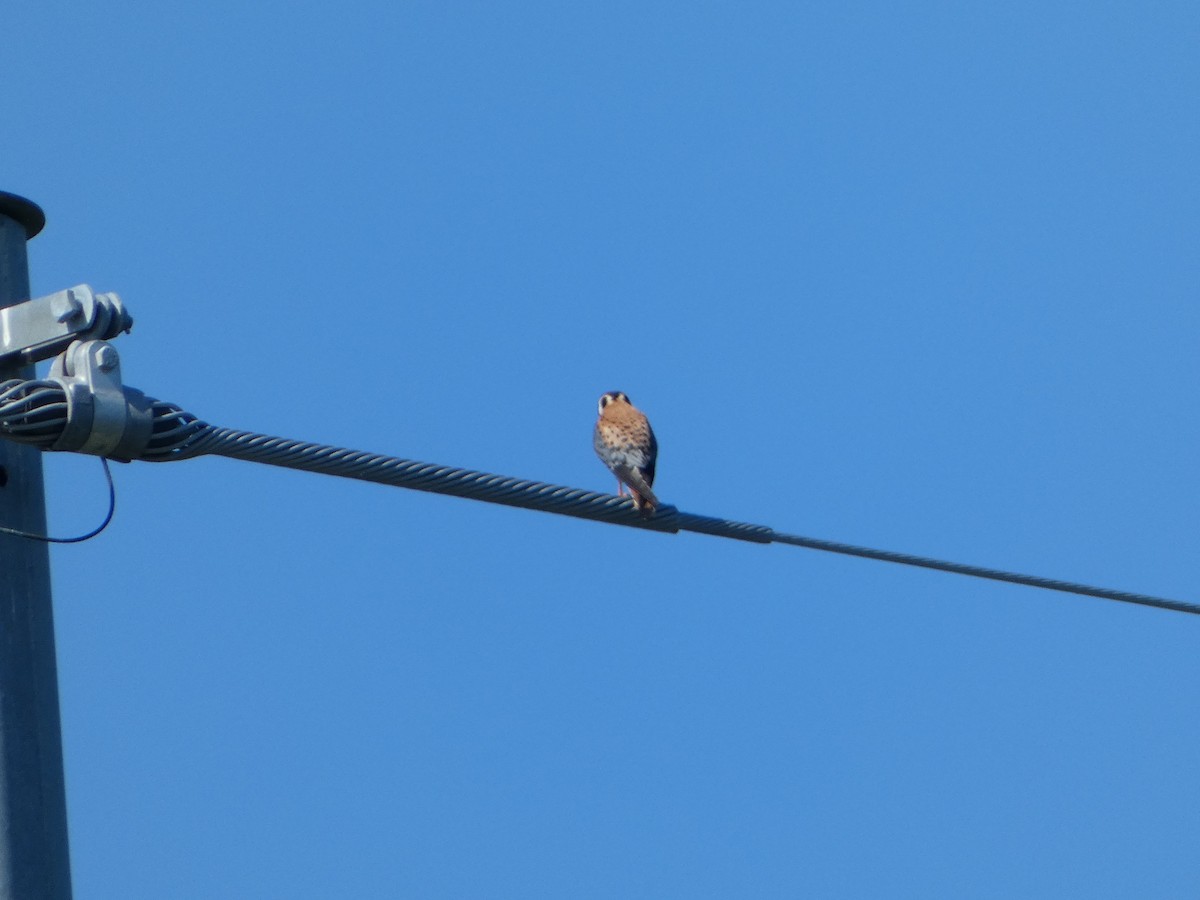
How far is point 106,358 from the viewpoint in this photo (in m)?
3.79

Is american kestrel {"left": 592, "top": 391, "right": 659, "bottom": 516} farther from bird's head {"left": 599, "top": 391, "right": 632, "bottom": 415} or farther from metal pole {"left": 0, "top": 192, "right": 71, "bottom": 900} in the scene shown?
metal pole {"left": 0, "top": 192, "right": 71, "bottom": 900}

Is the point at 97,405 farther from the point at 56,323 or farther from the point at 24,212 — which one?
the point at 24,212

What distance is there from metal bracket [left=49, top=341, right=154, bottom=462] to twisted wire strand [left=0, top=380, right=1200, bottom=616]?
0.03m

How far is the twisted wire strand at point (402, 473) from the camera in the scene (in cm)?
368

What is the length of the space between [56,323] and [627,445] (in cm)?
602

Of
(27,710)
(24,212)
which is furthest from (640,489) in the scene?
(27,710)

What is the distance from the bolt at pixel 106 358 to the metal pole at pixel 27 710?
0.24m

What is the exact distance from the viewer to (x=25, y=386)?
3684 millimetres

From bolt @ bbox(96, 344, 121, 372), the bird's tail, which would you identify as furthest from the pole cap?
the bird's tail

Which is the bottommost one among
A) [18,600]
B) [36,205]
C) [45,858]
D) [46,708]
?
[45,858]

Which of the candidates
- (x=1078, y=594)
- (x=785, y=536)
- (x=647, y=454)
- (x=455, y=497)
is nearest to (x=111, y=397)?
(x=455, y=497)

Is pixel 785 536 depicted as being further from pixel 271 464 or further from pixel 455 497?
pixel 271 464

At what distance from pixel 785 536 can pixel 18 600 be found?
2.95m

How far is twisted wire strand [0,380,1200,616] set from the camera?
12.1ft
